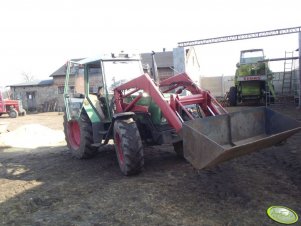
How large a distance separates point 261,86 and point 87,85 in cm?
1193

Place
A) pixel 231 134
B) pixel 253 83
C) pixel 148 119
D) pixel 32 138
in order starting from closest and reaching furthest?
pixel 231 134, pixel 148 119, pixel 32 138, pixel 253 83

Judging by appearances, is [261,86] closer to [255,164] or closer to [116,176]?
[255,164]

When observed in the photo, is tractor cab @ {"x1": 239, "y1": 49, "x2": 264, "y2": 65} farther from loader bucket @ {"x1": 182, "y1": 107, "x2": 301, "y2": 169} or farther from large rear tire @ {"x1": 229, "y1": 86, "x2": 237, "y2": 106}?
loader bucket @ {"x1": 182, "y1": 107, "x2": 301, "y2": 169}

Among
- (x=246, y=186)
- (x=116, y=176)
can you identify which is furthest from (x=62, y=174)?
(x=246, y=186)

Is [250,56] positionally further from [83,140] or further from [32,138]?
[83,140]

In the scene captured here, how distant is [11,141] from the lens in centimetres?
1055

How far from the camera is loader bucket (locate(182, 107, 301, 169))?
4.18 metres

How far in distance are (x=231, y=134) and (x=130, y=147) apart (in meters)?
1.62

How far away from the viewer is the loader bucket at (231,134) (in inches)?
164

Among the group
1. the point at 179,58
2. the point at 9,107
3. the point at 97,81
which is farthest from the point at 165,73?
the point at 97,81

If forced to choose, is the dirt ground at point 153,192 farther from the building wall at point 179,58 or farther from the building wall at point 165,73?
the building wall at point 165,73

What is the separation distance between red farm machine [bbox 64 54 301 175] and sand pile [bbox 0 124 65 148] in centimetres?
260

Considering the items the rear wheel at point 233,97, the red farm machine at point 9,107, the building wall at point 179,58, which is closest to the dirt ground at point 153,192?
the rear wheel at point 233,97

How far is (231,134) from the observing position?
524 cm
